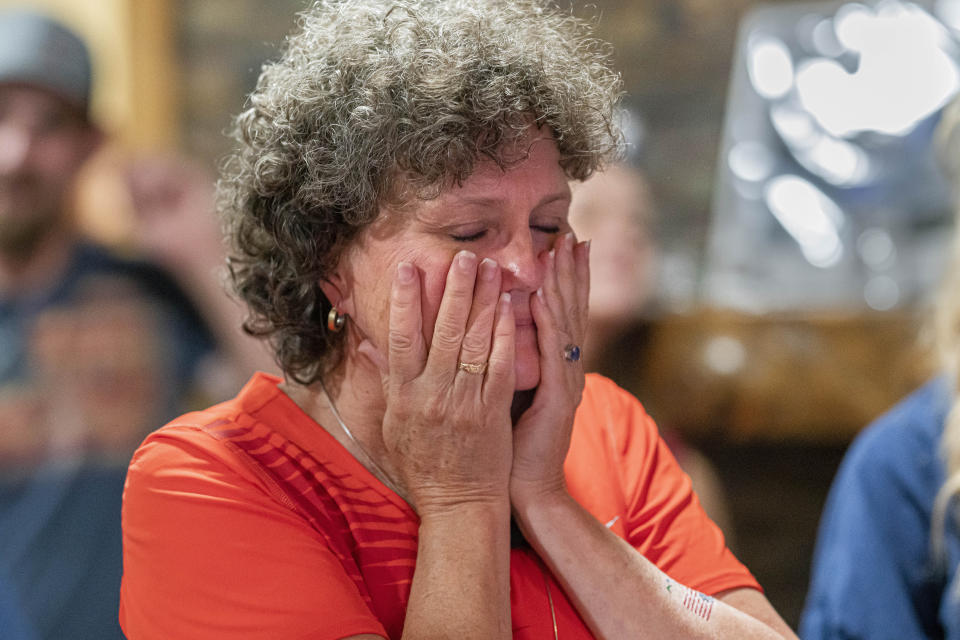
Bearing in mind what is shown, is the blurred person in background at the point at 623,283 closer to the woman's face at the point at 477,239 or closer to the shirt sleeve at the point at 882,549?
the shirt sleeve at the point at 882,549

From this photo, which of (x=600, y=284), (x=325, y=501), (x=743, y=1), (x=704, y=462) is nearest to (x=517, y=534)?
(x=325, y=501)

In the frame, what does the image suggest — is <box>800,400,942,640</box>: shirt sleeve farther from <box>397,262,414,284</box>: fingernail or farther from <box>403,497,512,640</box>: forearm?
<box>397,262,414,284</box>: fingernail

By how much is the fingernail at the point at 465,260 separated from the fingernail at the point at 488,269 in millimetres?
18

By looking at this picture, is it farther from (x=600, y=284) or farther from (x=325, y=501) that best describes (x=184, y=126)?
(x=325, y=501)

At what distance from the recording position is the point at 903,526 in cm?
155

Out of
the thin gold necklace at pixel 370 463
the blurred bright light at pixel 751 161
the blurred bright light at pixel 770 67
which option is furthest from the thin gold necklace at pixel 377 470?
the blurred bright light at pixel 770 67

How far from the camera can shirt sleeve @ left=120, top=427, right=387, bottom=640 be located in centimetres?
80

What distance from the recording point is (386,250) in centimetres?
92

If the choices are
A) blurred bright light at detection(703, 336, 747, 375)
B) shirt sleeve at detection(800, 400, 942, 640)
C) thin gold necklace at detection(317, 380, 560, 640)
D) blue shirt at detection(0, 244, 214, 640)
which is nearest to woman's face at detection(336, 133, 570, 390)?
thin gold necklace at detection(317, 380, 560, 640)

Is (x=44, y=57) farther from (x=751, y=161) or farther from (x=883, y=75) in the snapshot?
(x=883, y=75)

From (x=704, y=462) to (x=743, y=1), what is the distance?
123 cm

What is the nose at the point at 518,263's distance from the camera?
0.92 m

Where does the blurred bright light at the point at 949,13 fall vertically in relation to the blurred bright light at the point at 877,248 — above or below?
above

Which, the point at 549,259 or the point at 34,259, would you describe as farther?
the point at 34,259
